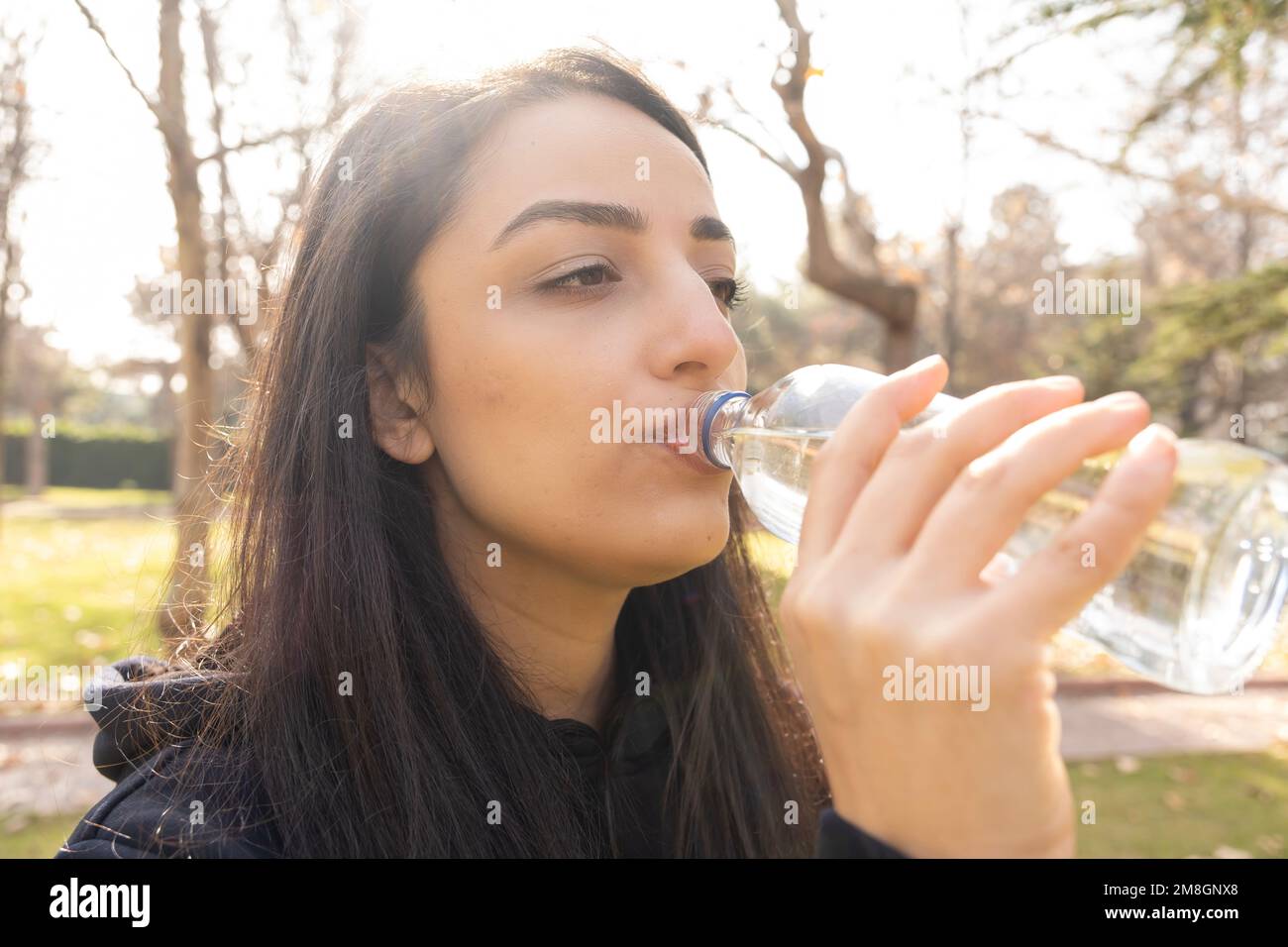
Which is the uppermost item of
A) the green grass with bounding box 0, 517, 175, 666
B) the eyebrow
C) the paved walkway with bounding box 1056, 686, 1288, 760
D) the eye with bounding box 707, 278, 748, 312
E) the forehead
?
the forehead

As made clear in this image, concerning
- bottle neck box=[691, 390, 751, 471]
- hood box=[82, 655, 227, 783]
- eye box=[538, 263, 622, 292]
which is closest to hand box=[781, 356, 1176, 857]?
bottle neck box=[691, 390, 751, 471]

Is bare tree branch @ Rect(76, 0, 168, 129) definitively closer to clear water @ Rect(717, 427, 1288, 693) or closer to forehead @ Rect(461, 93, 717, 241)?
forehead @ Rect(461, 93, 717, 241)

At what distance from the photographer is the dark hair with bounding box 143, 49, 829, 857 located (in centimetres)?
164

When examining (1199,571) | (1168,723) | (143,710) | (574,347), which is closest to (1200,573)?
(1199,571)

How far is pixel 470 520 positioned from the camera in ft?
6.23

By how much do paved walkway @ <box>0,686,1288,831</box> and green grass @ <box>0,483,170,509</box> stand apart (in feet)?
62.2

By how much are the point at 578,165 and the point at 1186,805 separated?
5.60 meters

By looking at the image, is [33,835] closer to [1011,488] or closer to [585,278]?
[585,278]

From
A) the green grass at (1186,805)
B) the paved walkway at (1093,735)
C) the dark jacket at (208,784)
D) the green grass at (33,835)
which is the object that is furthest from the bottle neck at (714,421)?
the paved walkway at (1093,735)

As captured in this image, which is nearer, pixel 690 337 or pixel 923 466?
pixel 923 466

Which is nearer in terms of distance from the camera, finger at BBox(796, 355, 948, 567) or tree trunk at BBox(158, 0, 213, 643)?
finger at BBox(796, 355, 948, 567)

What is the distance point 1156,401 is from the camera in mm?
17891

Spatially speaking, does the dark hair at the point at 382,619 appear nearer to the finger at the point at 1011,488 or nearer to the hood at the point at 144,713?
the hood at the point at 144,713
